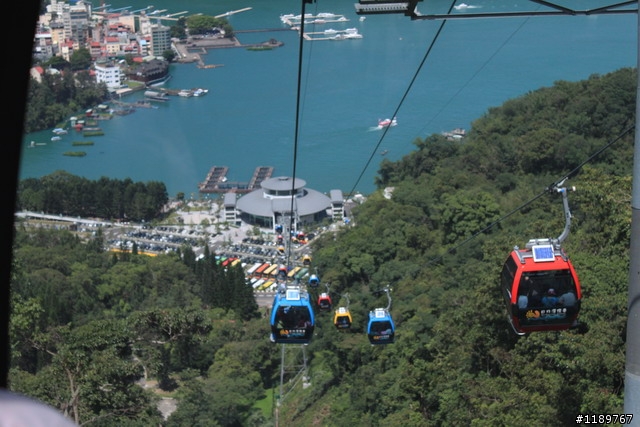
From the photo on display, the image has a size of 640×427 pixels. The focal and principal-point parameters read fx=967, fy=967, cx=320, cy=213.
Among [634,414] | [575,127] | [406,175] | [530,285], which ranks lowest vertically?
[406,175]

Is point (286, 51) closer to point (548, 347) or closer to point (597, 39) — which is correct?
point (597, 39)

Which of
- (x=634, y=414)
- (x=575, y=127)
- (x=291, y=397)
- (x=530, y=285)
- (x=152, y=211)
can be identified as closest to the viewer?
(x=634, y=414)

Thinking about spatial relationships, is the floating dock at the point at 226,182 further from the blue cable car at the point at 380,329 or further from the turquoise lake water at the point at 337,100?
the blue cable car at the point at 380,329

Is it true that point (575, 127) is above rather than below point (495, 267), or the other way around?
below

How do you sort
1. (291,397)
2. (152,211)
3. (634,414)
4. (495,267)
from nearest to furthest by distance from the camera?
(634,414)
(495,267)
(291,397)
(152,211)

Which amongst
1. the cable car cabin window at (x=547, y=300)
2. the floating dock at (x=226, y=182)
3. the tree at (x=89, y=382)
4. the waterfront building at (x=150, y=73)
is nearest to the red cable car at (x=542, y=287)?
the cable car cabin window at (x=547, y=300)

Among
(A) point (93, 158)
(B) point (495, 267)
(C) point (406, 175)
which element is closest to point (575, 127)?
(C) point (406, 175)

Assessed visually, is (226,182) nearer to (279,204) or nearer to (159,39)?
(279,204)
